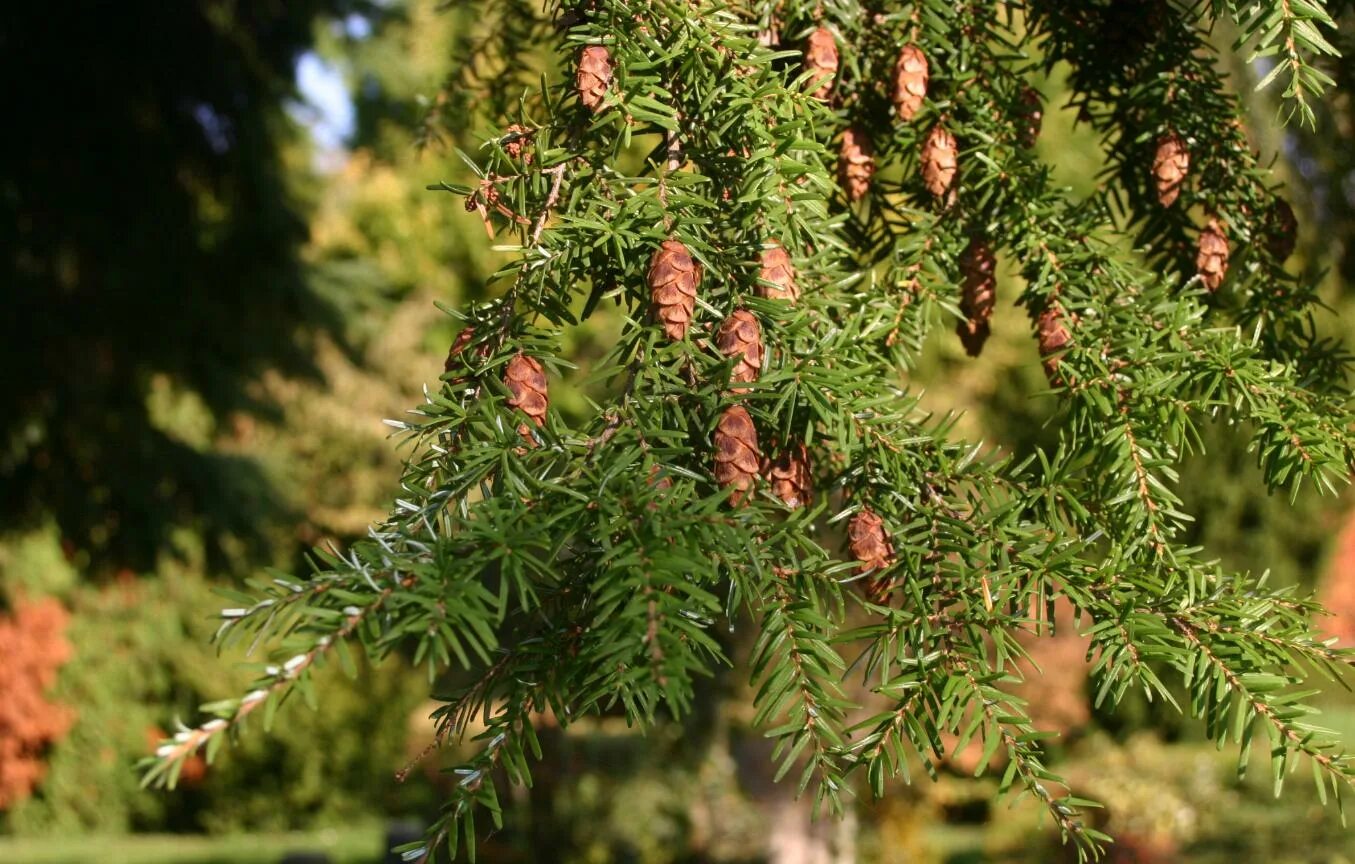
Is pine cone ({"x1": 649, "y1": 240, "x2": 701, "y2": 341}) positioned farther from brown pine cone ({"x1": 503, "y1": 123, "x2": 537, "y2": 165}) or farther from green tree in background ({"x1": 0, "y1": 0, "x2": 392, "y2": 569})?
green tree in background ({"x1": 0, "y1": 0, "x2": 392, "y2": 569})

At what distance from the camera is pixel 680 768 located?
12.8m

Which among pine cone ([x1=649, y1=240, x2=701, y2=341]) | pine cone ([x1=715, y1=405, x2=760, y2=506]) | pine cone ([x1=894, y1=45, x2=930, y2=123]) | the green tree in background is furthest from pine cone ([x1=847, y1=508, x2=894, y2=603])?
the green tree in background

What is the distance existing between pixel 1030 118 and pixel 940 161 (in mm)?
183

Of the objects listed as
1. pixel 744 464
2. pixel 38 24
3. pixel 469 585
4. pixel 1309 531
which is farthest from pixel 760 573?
pixel 1309 531

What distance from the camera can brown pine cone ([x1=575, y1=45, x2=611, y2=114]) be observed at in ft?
3.73

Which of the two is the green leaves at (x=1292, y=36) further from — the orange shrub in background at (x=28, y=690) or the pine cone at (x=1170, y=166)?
the orange shrub in background at (x=28, y=690)

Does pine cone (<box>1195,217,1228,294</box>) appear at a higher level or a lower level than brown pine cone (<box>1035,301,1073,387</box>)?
higher

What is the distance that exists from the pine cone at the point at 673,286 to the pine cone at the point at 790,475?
0.16 m

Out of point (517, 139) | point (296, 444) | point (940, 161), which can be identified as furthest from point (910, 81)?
point (296, 444)

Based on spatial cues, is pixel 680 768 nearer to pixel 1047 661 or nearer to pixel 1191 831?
pixel 1047 661

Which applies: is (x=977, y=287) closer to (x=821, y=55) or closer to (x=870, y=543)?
(x=821, y=55)

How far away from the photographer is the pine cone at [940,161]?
4.56ft

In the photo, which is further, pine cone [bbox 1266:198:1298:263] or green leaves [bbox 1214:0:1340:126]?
pine cone [bbox 1266:198:1298:263]

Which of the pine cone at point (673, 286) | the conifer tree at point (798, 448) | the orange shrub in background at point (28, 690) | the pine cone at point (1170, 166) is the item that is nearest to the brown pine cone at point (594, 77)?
the conifer tree at point (798, 448)
